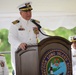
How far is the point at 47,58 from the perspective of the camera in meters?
1.88

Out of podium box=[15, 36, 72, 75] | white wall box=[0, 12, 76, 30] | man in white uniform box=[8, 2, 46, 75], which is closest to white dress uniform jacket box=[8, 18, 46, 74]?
man in white uniform box=[8, 2, 46, 75]

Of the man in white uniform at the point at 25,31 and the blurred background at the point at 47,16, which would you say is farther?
the blurred background at the point at 47,16

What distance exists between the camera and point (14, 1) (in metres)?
3.50

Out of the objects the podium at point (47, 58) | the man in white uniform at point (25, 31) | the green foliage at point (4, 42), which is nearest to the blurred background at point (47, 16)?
the green foliage at point (4, 42)

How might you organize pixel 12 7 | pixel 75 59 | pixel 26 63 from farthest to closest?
pixel 12 7 < pixel 75 59 < pixel 26 63

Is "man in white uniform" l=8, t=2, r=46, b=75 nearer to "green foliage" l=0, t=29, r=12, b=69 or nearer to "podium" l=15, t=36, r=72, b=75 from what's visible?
"podium" l=15, t=36, r=72, b=75

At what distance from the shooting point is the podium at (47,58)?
72.9 inches

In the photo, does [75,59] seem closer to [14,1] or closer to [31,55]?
[31,55]

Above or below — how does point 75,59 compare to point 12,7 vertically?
below

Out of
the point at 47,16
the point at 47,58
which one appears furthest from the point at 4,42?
the point at 47,58

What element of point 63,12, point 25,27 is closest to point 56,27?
point 63,12

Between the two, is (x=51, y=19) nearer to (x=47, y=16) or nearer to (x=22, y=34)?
(x=47, y=16)

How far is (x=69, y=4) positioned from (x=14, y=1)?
92 centimetres

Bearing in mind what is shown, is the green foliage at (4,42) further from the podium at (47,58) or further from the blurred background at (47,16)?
the podium at (47,58)
